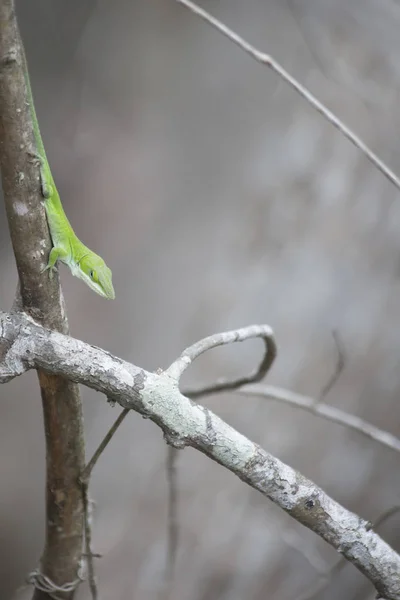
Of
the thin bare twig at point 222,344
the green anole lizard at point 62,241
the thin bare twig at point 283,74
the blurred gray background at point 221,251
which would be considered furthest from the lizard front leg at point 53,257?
the blurred gray background at point 221,251

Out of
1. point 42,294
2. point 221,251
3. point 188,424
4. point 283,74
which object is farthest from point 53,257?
point 221,251

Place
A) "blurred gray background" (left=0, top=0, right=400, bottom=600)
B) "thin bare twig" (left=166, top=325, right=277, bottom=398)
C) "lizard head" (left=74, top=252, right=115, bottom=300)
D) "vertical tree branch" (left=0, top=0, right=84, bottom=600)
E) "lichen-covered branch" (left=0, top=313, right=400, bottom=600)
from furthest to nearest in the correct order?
"blurred gray background" (left=0, top=0, right=400, bottom=600) → "lizard head" (left=74, top=252, right=115, bottom=300) → "thin bare twig" (left=166, top=325, right=277, bottom=398) → "lichen-covered branch" (left=0, top=313, right=400, bottom=600) → "vertical tree branch" (left=0, top=0, right=84, bottom=600)

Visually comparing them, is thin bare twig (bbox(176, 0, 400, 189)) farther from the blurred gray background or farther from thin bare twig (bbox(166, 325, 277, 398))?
the blurred gray background

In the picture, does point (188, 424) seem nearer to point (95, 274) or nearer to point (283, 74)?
point (95, 274)

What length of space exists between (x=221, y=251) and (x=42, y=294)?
2.16 metres

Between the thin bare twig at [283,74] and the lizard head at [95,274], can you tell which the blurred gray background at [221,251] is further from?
the thin bare twig at [283,74]

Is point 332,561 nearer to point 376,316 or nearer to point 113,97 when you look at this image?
point 376,316

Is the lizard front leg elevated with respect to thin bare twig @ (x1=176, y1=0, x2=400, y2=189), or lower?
lower

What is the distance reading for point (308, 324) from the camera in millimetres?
2910

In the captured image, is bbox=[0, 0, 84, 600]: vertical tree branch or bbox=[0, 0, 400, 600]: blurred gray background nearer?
bbox=[0, 0, 84, 600]: vertical tree branch

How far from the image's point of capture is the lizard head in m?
1.52

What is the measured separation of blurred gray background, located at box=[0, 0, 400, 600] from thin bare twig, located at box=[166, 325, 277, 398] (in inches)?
42.3

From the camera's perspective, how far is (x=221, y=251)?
10.6 feet

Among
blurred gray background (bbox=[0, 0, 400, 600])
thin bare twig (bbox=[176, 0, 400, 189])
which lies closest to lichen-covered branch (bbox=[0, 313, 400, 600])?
thin bare twig (bbox=[176, 0, 400, 189])
